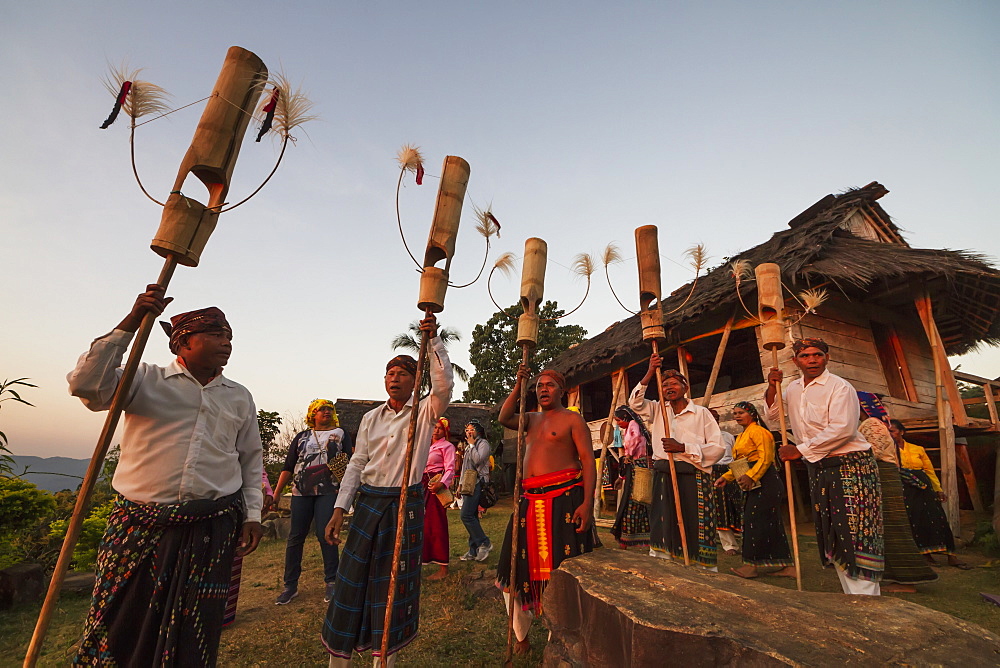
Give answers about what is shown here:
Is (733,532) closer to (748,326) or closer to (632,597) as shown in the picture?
(748,326)

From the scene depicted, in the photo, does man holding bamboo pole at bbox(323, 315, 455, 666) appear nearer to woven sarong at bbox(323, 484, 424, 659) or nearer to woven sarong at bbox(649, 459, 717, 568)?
woven sarong at bbox(323, 484, 424, 659)

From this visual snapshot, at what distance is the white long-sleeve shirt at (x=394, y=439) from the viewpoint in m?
2.84

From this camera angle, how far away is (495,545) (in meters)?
7.02

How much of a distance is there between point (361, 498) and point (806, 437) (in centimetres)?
349

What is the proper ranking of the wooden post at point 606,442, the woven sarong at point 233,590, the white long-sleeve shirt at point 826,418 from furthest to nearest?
the wooden post at point 606,442
the white long-sleeve shirt at point 826,418
the woven sarong at point 233,590

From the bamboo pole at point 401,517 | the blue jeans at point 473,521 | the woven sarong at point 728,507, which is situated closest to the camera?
→ the bamboo pole at point 401,517

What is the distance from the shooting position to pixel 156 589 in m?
1.96

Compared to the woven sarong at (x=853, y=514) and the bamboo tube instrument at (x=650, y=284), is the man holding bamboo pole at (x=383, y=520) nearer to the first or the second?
the bamboo tube instrument at (x=650, y=284)

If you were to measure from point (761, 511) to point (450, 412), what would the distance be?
53.3 feet

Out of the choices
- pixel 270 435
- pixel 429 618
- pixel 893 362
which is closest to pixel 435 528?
pixel 429 618

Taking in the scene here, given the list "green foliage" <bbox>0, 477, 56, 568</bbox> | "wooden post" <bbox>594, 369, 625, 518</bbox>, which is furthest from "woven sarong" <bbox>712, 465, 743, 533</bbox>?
"green foliage" <bbox>0, 477, 56, 568</bbox>

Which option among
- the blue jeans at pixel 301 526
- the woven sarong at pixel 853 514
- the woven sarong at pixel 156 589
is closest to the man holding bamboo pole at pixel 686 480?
the woven sarong at pixel 853 514

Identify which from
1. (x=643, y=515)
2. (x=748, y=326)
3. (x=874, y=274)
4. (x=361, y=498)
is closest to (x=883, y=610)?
(x=361, y=498)

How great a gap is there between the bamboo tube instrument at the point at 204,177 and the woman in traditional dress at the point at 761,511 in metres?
5.28
